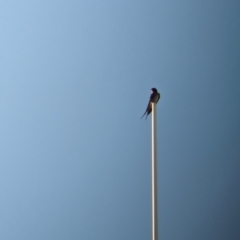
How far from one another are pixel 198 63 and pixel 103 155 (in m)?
0.66

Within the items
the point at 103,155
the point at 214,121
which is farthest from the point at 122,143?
the point at 214,121

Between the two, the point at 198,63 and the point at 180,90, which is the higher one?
the point at 198,63

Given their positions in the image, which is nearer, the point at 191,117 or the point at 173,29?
the point at 173,29

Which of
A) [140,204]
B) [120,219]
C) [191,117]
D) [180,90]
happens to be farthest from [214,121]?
[120,219]

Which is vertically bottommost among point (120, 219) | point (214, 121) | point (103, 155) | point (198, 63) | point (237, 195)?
point (120, 219)

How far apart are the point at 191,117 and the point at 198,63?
28 centimetres

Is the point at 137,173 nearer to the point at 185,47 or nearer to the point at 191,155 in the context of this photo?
the point at 191,155

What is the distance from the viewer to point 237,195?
2203 millimetres

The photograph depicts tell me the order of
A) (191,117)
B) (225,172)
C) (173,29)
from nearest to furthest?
1. (173,29)
2. (191,117)
3. (225,172)

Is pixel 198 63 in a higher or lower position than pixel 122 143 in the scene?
higher

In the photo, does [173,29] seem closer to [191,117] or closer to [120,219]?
[191,117]

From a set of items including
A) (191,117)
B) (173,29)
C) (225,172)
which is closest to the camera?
(173,29)

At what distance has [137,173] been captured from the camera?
196cm

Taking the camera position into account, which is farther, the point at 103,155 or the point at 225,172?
the point at 225,172
